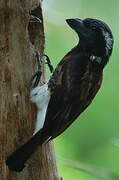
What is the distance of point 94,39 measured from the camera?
17.4ft

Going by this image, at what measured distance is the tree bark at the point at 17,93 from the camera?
4.73m

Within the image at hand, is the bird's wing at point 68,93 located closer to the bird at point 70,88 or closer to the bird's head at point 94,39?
the bird at point 70,88

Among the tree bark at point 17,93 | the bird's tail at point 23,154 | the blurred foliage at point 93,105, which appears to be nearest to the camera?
the bird's tail at point 23,154

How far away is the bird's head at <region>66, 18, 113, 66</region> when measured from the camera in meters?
5.15

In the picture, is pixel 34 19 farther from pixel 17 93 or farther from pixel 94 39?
pixel 17 93

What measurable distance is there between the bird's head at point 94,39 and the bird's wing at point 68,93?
13cm

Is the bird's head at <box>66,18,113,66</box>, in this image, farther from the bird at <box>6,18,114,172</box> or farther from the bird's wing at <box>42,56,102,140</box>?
the bird's wing at <box>42,56,102,140</box>

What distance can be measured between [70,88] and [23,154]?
0.64 m

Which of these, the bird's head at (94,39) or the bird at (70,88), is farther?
the bird's head at (94,39)

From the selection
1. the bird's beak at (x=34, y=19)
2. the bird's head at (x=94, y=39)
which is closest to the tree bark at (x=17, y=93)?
the bird's beak at (x=34, y=19)

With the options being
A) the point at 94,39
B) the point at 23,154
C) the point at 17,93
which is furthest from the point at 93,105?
the point at 23,154

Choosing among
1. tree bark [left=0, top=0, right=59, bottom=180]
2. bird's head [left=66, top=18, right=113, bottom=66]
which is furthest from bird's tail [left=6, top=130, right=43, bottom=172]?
bird's head [left=66, top=18, right=113, bottom=66]

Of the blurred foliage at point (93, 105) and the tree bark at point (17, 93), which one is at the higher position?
the tree bark at point (17, 93)

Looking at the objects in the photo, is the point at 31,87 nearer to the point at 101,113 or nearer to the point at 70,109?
the point at 70,109
